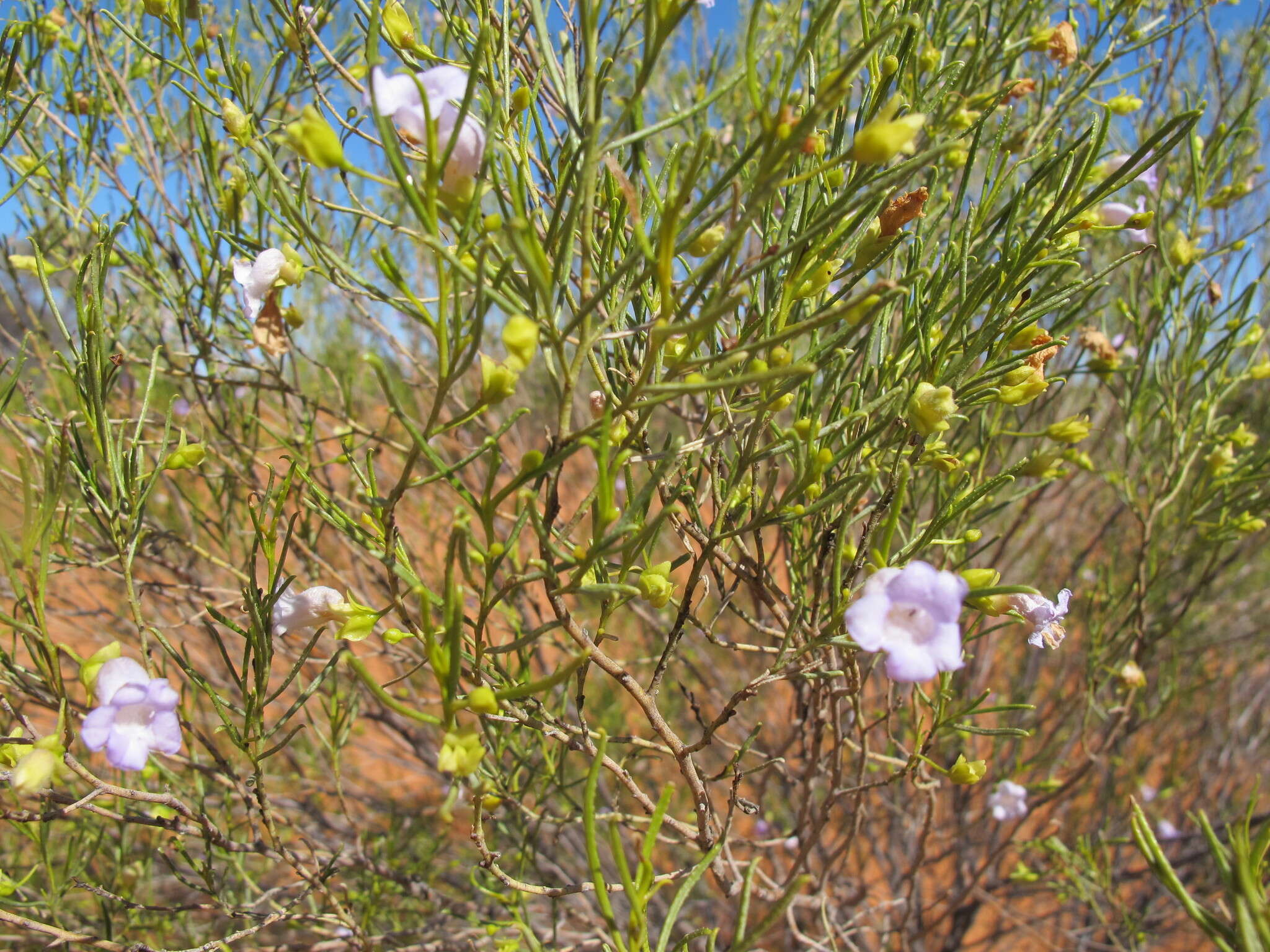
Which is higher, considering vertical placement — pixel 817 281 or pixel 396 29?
pixel 396 29

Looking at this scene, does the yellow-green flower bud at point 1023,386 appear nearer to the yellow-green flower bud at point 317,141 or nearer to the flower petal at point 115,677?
the yellow-green flower bud at point 317,141

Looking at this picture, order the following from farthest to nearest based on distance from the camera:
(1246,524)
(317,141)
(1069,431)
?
1. (1246,524)
2. (1069,431)
3. (317,141)

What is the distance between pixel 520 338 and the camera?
2.31 feet

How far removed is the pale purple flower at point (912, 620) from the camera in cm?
80

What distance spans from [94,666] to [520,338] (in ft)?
2.31

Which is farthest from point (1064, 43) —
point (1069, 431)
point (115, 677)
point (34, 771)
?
point (34, 771)

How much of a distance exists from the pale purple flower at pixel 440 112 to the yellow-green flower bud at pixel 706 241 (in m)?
0.27

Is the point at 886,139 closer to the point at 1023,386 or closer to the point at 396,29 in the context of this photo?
the point at 1023,386

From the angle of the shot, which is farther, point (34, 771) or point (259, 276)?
point (259, 276)

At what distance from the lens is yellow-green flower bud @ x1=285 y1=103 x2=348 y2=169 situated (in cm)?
69

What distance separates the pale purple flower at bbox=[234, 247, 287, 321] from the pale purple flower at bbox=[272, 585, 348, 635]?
44 cm

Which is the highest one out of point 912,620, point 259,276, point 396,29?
point 396,29

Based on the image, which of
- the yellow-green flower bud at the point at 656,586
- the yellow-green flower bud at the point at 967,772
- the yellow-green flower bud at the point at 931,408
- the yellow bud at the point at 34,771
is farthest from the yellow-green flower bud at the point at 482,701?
the yellow-green flower bud at the point at 967,772

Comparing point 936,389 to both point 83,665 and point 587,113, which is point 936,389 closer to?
point 587,113
